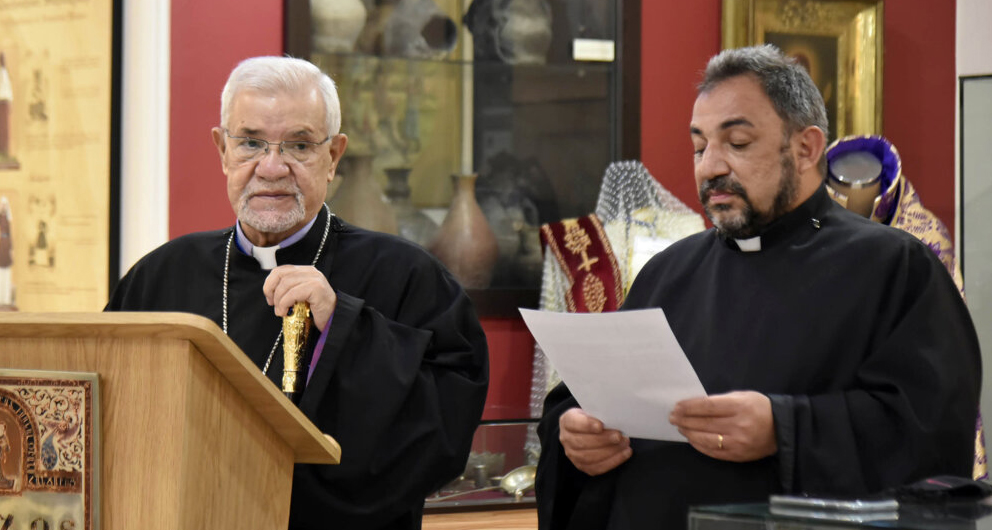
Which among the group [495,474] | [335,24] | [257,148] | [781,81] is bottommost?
[495,474]

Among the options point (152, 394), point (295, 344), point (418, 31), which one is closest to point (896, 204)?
point (418, 31)

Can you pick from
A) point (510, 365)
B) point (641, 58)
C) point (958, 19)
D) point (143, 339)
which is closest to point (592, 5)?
point (641, 58)

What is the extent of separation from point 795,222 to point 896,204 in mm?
1628

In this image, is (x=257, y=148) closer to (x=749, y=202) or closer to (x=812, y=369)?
(x=749, y=202)

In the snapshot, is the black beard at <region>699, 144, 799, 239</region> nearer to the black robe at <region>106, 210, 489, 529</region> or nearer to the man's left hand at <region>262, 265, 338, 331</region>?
the black robe at <region>106, 210, 489, 529</region>

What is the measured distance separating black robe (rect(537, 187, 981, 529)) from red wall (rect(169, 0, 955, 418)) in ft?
7.54

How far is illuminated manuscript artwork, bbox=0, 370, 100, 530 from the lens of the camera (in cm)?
189

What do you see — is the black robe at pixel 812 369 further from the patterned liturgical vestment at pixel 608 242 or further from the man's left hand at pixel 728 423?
the patterned liturgical vestment at pixel 608 242

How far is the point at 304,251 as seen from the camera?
10.1 ft

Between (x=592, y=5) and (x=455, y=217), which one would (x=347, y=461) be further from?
(x=592, y=5)

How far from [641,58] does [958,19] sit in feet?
5.71

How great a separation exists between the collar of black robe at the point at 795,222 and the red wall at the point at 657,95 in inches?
95.8

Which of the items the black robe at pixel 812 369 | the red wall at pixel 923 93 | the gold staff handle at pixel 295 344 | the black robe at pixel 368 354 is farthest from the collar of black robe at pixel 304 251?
the red wall at pixel 923 93

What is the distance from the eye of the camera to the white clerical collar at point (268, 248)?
3.09m
